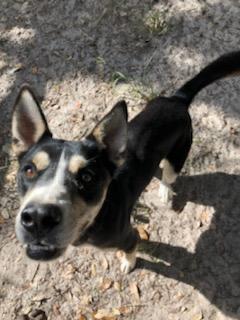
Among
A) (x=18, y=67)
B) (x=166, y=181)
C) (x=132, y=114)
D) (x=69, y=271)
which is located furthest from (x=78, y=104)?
(x=69, y=271)

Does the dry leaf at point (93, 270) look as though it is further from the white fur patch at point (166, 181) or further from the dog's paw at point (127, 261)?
the white fur patch at point (166, 181)

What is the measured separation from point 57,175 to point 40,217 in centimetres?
34

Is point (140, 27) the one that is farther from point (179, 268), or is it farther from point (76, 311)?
point (76, 311)

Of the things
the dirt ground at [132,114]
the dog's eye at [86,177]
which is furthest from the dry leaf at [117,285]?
the dog's eye at [86,177]

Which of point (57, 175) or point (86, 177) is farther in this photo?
point (86, 177)

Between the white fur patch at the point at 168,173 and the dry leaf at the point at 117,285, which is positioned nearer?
the dry leaf at the point at 117,285

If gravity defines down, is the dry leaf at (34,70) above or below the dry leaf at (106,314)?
above

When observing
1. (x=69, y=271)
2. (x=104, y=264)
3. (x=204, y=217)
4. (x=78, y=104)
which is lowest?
(x=204, y=217)

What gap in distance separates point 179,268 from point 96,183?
5.88 feet

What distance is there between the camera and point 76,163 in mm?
3254

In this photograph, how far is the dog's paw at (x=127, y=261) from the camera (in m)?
4.48

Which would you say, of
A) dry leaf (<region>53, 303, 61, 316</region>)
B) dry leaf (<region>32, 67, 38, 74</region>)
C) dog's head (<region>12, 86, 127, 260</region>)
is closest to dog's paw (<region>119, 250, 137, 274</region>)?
dry leaf (<region>53, 303, 61, 316</region>)

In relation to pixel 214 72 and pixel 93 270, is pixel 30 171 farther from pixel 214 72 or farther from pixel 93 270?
pixel 214 72

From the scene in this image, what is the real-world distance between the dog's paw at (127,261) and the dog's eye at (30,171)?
151 centimetres
